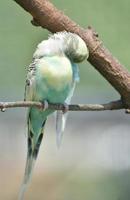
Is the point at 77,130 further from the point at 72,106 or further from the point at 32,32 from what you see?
the point at 72,106

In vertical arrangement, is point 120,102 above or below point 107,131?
above

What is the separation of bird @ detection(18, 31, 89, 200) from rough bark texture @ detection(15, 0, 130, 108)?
0.07 feet

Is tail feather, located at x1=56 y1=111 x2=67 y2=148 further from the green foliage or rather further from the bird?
the green foliage

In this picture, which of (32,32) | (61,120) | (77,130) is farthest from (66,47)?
(77,130)

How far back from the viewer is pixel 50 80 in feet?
3.84

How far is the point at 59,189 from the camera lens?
6.44 feet

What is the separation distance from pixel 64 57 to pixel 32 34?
713mm

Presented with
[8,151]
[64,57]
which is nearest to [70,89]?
[64,57]

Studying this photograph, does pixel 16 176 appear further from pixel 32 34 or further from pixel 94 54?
pixel 94 54

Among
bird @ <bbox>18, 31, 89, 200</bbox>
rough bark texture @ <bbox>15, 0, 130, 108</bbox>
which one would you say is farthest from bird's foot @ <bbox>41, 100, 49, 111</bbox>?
rough bark texture @ <bbox>15, 0, 130, 108</bbox>

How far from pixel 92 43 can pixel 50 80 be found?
108mm

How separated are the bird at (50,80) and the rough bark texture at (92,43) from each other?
2 cm

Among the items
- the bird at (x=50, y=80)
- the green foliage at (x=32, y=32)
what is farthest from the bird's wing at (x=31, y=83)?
the green foliage at (x=32, y=32)

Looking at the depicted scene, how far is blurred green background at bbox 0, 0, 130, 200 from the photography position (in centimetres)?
187
